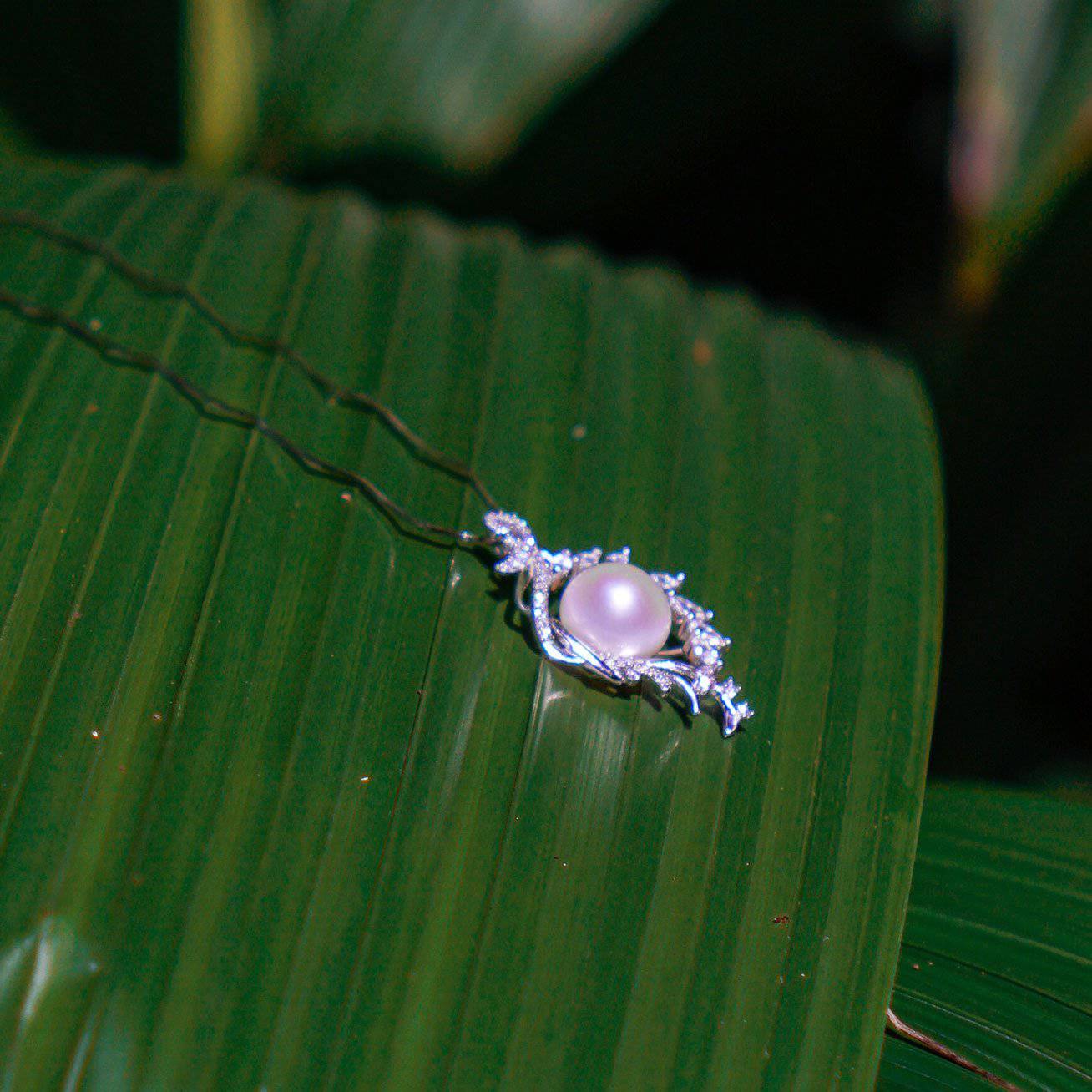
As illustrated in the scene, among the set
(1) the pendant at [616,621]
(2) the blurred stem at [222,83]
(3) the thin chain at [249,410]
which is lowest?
(1) the pendant at [616,621]

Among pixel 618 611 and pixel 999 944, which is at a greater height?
pixel 618 611

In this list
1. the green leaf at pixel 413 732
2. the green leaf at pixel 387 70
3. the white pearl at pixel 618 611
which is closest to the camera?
the green leaf at pixel 413 732

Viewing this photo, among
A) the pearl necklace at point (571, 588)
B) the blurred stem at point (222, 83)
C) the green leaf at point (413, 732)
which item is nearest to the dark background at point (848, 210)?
the blurred stem at point (222, 83)

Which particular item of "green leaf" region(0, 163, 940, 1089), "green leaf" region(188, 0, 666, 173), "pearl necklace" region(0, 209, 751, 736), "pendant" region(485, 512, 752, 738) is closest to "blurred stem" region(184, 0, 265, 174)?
Result: "green leaf" region(188, 0, 666, 173)

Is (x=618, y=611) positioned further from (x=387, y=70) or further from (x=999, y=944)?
(x=387, y=70)

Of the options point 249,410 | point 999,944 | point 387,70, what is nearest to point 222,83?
point 387,70

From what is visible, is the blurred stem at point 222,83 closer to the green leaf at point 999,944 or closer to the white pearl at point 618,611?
the white pearl at point 618,611

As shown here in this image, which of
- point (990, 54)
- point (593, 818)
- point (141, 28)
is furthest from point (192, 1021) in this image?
point (990, 54)

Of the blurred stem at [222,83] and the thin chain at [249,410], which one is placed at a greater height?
the blurred stem at [222,83]
